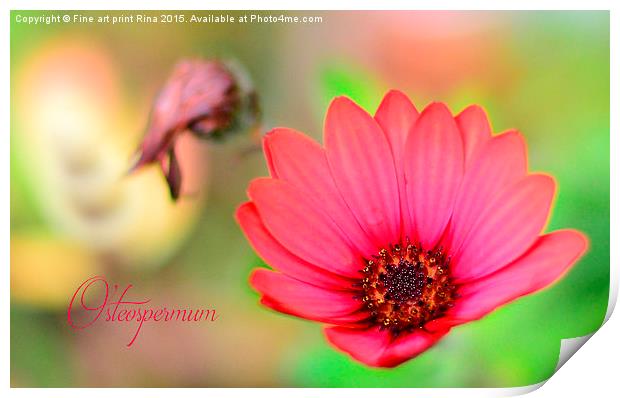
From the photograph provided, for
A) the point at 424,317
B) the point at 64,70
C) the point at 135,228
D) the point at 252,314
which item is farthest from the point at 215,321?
the point at 64,70

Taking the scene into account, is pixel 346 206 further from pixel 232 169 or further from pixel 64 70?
pixel 64 70

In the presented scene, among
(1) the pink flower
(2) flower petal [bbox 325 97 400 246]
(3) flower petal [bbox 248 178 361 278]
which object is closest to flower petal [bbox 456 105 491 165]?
(1) the pink flower

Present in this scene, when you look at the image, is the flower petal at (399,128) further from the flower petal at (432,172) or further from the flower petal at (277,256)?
the flower petal at (277,256)

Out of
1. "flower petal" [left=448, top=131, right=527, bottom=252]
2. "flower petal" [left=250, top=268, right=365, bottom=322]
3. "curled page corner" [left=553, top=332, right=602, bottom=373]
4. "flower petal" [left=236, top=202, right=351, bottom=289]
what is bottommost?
"curled page corner" [left=553, top=332, right=602, bottom=373]

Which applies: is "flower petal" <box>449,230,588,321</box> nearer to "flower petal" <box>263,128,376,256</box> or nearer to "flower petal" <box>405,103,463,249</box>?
"flower petal" <box>405,103,463,249</box>

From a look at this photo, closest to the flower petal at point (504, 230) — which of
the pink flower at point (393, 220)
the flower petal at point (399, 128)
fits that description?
the pink flower at point (393, 220)

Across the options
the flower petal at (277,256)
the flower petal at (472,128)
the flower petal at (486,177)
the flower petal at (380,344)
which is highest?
the flower petal at (472,128)
